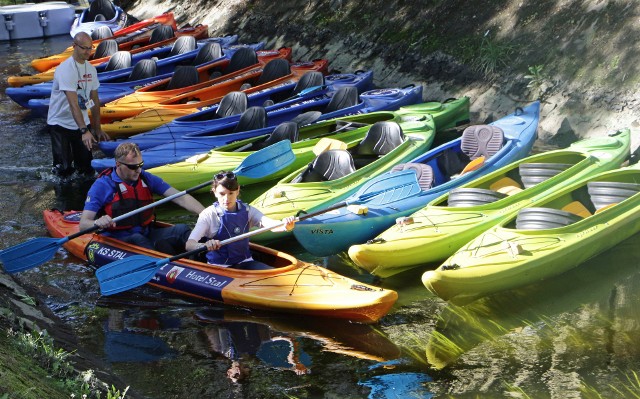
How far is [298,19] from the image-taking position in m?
17.5

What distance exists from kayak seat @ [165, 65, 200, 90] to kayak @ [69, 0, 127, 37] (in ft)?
17.8

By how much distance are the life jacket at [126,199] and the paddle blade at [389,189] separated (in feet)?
6.63

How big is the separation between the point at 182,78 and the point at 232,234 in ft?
20.6

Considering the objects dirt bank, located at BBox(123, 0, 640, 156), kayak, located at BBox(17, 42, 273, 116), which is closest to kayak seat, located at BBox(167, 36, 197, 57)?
kayak, located at BBox(17, 42, 273, 116)

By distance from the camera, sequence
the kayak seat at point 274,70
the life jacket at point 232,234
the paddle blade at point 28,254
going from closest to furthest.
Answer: the life jacket at point 232,234
the paddle blade at point 28,254
the kayak seat at point 274,70

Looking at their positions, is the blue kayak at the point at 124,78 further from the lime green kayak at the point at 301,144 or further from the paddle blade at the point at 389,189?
the paddle blade at the point at 389,189

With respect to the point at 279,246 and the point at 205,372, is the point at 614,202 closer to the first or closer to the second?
the point at 279,246

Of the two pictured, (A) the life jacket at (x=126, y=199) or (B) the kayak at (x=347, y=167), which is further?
(B) the kayak at (x=347, y=167)

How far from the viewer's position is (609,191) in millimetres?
8797

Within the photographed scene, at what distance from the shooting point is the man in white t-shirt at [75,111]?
405 inches

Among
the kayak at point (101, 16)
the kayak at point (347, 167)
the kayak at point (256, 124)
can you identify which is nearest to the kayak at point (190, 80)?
the kayak at point (256, 124)

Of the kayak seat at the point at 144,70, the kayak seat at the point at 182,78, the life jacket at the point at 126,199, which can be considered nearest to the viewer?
the life jacket at the point at 126,199

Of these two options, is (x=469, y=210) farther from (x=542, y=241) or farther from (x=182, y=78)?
(x=182, y=78)

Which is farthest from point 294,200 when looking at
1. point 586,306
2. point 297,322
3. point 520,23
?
point 520,23
